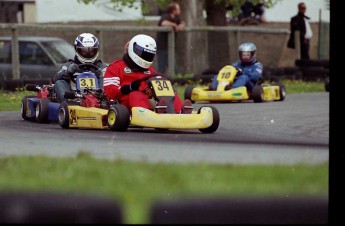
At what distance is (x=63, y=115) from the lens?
9.09 metres

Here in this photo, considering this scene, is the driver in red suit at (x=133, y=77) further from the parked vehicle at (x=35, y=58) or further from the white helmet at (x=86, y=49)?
the parked vehicle at (x=35, y=58)

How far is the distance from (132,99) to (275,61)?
1331 centimetres

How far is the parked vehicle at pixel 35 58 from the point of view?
42.5 feet

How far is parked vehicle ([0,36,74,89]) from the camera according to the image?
1296 centimetres

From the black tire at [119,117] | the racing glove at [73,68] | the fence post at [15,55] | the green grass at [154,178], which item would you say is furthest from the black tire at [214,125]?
the fence post at [15,55]

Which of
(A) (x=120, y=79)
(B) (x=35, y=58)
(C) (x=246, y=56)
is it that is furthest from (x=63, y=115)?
(B) (x=35, y=58)

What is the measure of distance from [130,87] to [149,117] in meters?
0.46

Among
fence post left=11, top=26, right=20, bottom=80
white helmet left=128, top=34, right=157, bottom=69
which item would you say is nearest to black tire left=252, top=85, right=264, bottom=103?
fence post left=11, top=26, right=20, bottom=80

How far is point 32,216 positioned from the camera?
2516 mm

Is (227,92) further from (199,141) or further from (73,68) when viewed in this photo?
(199,141)

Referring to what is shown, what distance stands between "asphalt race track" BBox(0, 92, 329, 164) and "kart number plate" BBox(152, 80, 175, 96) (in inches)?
12.1

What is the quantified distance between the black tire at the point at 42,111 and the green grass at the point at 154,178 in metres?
4.37

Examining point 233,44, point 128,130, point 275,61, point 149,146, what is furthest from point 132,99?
point 275,61

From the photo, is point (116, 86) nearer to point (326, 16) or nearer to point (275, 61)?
point (275, 61)
